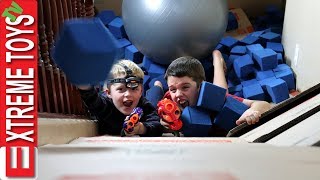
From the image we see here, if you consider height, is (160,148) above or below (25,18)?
below

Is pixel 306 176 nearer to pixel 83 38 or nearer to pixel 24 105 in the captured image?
pixel 24 105

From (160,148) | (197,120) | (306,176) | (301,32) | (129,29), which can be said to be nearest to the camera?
(306,176)

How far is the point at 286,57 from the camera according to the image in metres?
2.37

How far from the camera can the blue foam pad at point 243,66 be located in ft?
7.41

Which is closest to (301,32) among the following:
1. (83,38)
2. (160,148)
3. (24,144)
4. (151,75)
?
(151,75)

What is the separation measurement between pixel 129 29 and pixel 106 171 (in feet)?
6.39

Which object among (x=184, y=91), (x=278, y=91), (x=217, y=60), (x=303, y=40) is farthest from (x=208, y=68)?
(x=184, y=91)

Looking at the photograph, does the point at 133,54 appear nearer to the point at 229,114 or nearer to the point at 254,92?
the point at 254,92

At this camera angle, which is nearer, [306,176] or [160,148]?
[306,176]

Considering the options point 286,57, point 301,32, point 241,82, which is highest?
point 301,32

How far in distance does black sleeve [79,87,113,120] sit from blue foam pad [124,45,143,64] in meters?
1.25

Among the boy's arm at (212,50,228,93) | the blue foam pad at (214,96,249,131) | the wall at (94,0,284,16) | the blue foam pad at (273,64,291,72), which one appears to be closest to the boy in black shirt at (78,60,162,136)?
the blue foam pad at (214,96,249,131)

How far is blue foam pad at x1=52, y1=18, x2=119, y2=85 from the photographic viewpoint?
0.65m

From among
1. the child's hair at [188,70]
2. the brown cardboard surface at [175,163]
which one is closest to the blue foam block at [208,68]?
the child's hair at [188,70]
